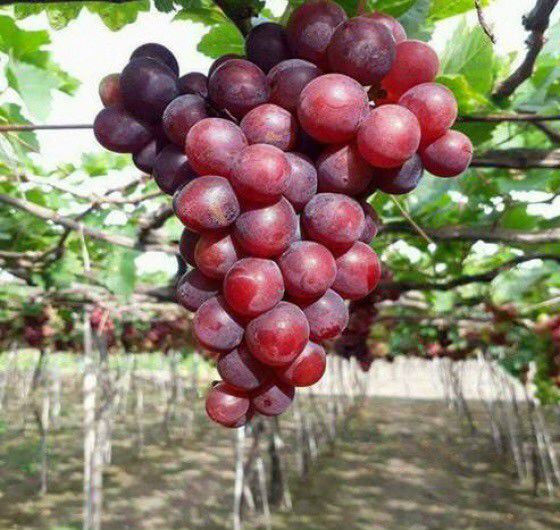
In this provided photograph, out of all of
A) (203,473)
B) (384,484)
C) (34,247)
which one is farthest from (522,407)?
(34,247)

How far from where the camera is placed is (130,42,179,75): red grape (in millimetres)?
785

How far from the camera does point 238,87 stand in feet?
2.25

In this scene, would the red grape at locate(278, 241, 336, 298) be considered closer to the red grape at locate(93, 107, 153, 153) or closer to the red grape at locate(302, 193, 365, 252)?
the red grape at locate(302, 193, 365, 252)

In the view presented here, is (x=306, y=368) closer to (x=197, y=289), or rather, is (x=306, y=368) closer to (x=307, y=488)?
(x=197, y=289)

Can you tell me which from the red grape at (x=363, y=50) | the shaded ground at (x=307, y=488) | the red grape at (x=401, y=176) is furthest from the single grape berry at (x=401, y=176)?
the shaded ground at (x=307, y=488)

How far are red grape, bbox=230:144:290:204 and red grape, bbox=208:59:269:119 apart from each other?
0.27 feet

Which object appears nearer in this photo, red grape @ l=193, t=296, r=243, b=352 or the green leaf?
red grape @ l=193, t=296, r=243, b=352

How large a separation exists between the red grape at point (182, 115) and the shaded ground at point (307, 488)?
720 centimetres

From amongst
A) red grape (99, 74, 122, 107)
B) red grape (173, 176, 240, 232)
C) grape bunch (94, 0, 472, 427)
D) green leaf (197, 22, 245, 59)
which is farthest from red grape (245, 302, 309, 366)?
green leaf (197, 22, 245, 59)

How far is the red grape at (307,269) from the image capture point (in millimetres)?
665

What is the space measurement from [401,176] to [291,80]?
18 centimetres

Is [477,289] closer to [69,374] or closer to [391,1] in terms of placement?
[391,1]

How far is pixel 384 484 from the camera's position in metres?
9.12

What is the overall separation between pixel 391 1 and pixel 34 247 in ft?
9.28
